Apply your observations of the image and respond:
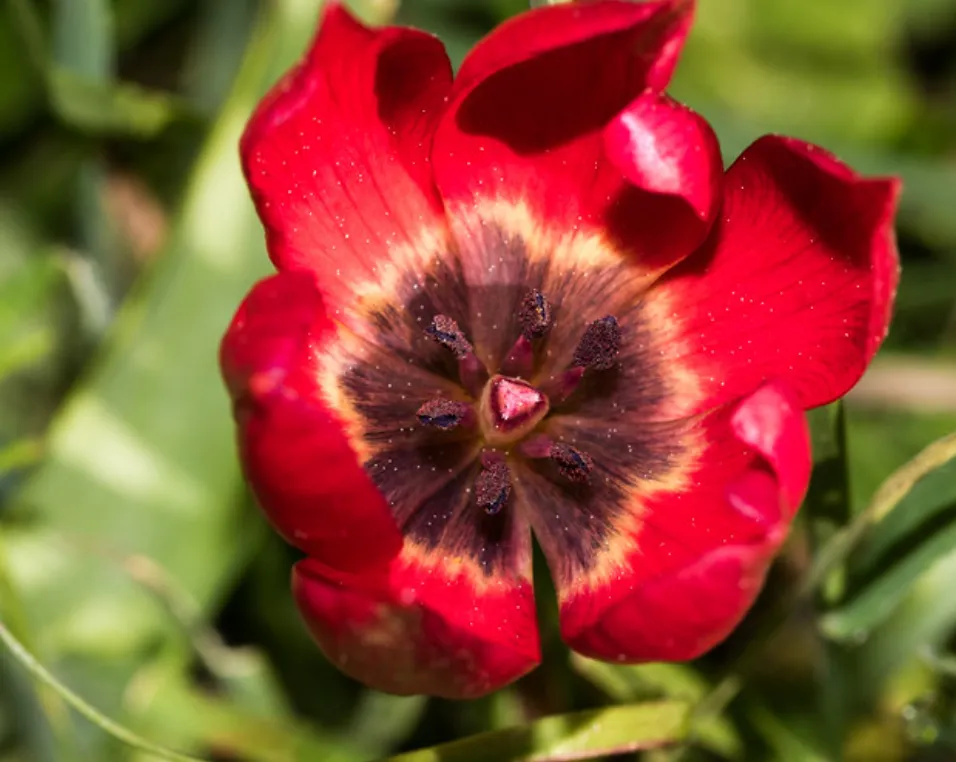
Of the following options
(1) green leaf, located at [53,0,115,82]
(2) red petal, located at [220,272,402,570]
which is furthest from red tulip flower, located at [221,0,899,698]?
(1) green leaf, located at [53,0,115,82]

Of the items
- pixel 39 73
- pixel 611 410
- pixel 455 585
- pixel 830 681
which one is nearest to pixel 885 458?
pixel 830 681

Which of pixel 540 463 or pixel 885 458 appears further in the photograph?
pixel 885 458

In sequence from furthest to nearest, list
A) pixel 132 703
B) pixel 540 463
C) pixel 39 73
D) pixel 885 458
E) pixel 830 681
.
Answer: pixel 885 458
pixel 39 73
pixel 132 703
pixel 830 681
pixel 540 463

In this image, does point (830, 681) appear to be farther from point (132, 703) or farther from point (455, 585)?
point (132, 703)

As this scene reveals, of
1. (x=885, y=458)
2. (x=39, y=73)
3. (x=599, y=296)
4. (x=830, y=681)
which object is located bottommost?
(x=885, y=458)

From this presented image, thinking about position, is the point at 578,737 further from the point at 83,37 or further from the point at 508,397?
the point at 83,37

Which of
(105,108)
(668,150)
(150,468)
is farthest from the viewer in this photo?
(105,108)

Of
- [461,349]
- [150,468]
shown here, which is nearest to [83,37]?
[150,468]
